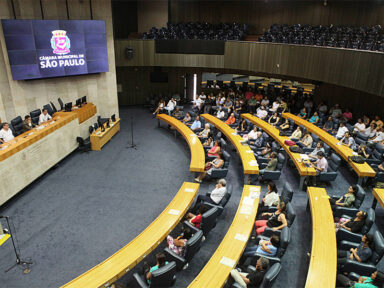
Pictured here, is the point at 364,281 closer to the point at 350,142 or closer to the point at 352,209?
the point at 352,209

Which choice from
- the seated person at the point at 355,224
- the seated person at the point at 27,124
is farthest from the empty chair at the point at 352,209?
the seated person at the point at 27,124

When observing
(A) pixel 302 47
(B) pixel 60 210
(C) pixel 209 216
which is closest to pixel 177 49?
(A) pixel 302 47

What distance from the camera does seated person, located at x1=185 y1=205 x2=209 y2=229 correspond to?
6414 mm

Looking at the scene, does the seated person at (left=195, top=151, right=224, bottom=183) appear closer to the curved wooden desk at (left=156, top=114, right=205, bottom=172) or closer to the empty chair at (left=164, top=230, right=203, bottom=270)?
the curved wooden desk at (left=156, top=114, right=205, bottom=172)

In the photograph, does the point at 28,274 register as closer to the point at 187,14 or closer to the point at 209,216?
the point at 209,216

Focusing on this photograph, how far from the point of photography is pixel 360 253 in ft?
17.9

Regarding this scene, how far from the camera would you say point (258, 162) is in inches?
371

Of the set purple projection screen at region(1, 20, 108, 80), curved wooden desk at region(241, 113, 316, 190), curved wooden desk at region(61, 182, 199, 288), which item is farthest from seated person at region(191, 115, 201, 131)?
curved wooden desk at region(61, 182, 199, 288)

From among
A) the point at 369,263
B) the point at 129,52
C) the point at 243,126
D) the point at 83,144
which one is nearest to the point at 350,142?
the point at 243,126

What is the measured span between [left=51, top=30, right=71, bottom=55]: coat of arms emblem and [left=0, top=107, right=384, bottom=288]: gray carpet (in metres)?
4.00

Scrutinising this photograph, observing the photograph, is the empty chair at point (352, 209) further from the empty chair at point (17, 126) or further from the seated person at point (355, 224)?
the empty chair at point (17, 126)

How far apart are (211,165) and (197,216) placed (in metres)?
3.14

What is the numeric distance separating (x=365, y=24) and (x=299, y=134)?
7.81 m

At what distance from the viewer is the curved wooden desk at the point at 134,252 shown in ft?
15.8
